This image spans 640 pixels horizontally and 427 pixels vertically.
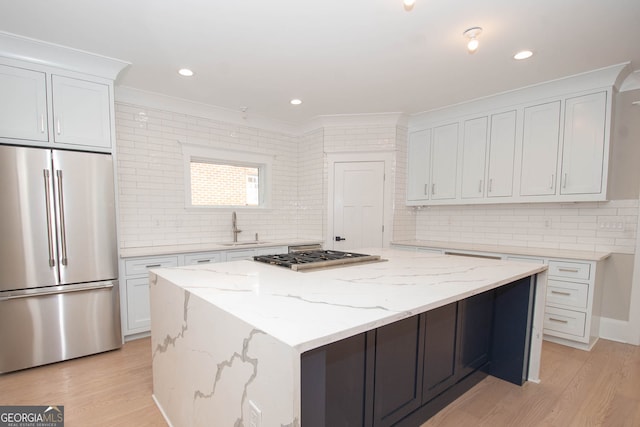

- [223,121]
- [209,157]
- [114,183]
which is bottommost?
[114,183]

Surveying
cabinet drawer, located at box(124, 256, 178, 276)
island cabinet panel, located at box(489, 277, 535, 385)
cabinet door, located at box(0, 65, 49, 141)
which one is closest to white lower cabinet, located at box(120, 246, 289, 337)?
cabinet drawer, located at box(124, 256, 178, 276)

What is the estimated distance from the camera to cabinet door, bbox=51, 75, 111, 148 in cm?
251

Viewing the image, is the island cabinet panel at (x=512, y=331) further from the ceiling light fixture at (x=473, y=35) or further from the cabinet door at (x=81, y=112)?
the cabinet door at (x=81, y=112)

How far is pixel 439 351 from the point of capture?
1.93 metres

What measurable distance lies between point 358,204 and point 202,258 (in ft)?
7.09

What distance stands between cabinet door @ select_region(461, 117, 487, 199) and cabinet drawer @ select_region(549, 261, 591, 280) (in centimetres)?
110

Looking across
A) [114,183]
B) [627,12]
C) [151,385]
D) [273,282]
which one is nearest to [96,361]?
[151,385]

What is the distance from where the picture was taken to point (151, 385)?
88.3 inches

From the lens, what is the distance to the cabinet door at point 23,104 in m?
2.31

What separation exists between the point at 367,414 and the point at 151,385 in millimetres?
1686

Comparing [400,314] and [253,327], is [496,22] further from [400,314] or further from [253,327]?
[253,327]

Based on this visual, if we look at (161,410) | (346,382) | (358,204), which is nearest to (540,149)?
(358,204)

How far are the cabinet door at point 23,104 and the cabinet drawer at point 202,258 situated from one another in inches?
61.6

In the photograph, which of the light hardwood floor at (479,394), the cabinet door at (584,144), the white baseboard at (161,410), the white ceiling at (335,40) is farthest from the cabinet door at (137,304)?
the cabinet door at (584,144)
